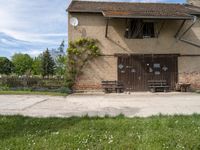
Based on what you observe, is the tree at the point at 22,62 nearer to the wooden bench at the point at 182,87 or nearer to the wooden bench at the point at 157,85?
the wooden bench at the point at 157,85

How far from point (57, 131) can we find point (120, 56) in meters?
17.0

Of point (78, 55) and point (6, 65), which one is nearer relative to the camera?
point (78, 55)

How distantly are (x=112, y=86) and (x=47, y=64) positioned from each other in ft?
81.0

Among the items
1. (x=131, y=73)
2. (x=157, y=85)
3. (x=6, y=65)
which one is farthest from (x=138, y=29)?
(x=6, y=65)

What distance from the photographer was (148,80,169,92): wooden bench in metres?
23.7

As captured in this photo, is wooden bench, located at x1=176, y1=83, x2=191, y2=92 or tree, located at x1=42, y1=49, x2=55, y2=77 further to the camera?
tree, located at x1=42, y1=49, x2=55, y2=77

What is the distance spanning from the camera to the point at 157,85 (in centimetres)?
2383

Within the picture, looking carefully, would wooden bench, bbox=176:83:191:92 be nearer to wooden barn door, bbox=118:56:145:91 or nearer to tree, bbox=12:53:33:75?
wooden barn door, bbox=118:56:145:91

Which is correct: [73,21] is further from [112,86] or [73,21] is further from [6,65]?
[6,65]

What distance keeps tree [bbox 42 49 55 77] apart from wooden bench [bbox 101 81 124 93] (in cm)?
2307

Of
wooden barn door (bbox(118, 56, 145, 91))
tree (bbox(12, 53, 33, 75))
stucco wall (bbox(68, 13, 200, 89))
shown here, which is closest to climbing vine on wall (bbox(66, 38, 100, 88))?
stucco wall (bbox(68, 13, 200, 89))

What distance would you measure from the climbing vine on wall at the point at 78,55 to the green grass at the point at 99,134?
1458 cm

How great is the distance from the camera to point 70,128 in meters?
7.84

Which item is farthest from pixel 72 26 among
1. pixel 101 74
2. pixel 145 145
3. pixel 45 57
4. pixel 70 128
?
pixel 45 57
